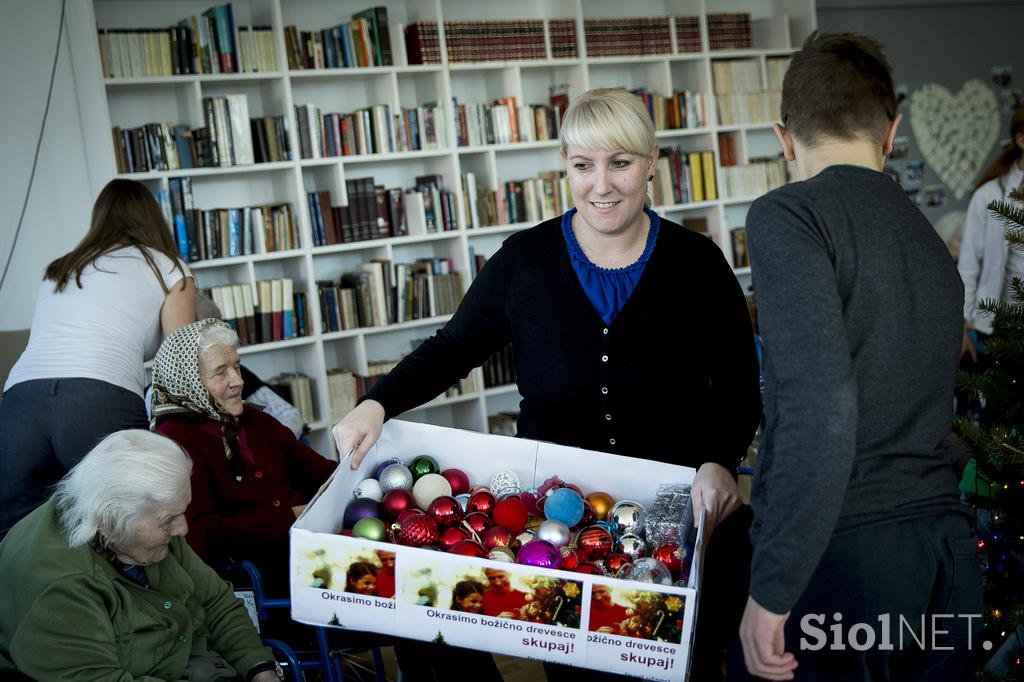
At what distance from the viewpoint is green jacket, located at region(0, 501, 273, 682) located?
1946 millimetres

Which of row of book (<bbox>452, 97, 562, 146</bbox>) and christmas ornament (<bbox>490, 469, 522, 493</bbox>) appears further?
row of book (<bbox>452, 97, 562, 146</bbox>)

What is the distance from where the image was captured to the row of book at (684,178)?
20.4 ft

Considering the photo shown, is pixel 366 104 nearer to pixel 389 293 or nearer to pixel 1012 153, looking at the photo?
pixel 389 293

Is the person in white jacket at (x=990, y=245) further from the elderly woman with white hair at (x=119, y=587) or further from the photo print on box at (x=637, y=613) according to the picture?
the elderly woman with white hair at (x=119, y=587)

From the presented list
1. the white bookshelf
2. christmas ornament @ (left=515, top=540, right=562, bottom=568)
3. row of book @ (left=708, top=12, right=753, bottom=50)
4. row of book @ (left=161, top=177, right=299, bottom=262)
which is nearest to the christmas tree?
christmas ornament @ (left=515, top=540, right=562, bottom=568)

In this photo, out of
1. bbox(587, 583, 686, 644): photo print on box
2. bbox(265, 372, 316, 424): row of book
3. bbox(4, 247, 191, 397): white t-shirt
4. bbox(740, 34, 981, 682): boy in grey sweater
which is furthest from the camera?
bbox(265, 372, 316, 424): row of book

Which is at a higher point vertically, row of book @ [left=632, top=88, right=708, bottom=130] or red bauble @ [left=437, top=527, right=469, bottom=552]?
row of book @ [left=632, top=88, right=708, bottom=130]

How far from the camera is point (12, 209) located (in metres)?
4.62

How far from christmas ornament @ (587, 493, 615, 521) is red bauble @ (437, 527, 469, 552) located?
0.91 feet

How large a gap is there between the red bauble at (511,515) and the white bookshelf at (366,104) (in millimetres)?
3352

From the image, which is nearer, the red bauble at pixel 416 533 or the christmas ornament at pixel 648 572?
the christmas ornament at pixel 648 572

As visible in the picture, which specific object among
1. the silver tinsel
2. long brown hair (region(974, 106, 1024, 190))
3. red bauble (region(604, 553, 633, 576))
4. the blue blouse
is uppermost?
long brown hair (region(974, 106, 1024, 190))

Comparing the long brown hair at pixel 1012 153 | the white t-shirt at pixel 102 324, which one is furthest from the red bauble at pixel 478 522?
the long brown hair at pixel 1012 153

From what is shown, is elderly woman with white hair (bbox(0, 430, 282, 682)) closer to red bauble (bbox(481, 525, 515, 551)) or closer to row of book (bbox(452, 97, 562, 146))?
red bauble (bbox(481, 525, 515, 551))
